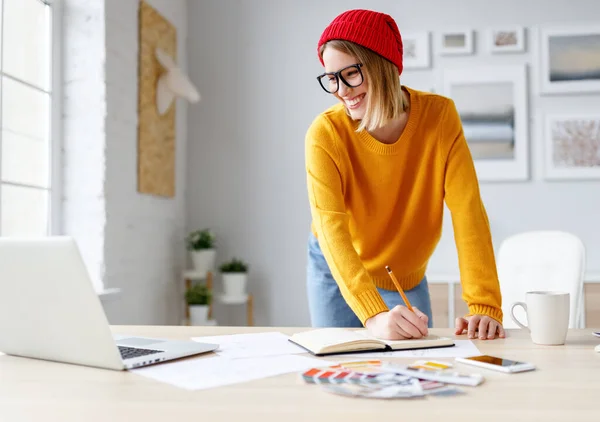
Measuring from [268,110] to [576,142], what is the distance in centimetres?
170

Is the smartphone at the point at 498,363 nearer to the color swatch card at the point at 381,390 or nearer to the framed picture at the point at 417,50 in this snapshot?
the color swatch card at the point at 381,390

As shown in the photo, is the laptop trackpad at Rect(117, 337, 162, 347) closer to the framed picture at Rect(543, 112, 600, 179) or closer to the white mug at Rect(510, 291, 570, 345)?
the white mug at Rect(510, 291, 570, 345)

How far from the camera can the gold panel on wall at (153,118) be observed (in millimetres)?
3248

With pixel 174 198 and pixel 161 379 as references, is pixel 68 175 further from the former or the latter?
pixel 161 379

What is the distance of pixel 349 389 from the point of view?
861mm

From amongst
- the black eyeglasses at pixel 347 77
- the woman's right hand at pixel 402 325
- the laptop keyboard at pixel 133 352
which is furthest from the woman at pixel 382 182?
the laptop keyboard at pixel 133 352

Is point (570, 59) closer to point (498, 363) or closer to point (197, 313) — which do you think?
point (197, 313)

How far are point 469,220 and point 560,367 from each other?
1.88 ft

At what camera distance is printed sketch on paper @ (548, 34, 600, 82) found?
3639 mm

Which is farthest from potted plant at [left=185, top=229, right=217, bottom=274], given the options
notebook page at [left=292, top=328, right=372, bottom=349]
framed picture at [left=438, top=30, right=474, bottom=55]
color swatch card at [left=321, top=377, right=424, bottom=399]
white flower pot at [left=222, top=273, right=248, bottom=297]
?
color swatch card at [left=321, top=377, right=424, bottom=399]

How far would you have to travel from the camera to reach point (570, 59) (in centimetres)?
366

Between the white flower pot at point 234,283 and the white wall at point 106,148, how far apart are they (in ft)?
1.60

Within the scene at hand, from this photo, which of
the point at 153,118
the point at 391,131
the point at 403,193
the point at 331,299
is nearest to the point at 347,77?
the point at 391,131

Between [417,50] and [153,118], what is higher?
[417,50]
